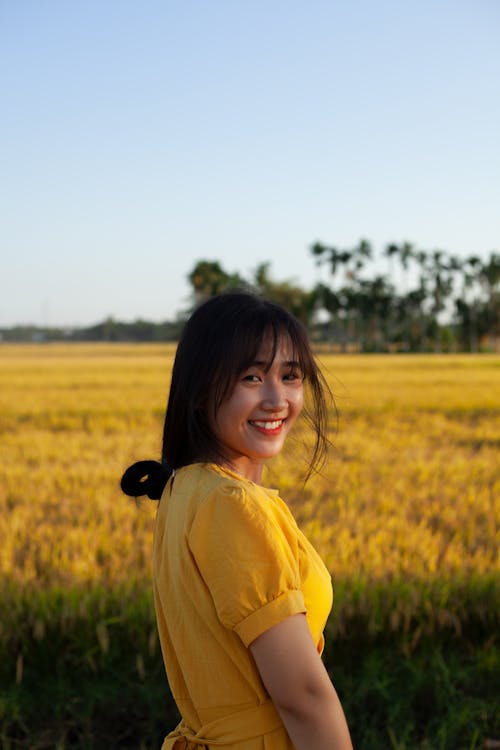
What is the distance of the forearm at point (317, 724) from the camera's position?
1.21m

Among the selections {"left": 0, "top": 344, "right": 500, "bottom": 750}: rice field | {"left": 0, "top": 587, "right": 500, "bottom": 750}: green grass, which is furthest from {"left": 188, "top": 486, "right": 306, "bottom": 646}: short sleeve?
{"left": 0, "top": 587, "right": 500, "bottom": 750}: green grass

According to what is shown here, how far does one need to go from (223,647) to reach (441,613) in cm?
286

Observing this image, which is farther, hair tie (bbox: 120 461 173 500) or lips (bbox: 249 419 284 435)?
hair tie (bbox: 120 461 173 500)

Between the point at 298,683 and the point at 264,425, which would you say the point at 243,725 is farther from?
the point at 264,425

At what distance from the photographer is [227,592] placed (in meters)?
1.19

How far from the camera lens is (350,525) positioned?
5.48m

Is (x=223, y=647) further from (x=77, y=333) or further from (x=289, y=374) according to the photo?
(x=77, y=333)

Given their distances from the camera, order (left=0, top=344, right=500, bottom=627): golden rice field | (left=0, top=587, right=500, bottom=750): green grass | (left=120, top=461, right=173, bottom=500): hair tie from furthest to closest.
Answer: (left=0, top=344, right=500, bottom=627): golden rice field → (left=0, top=587, right=500, bottom=750): green grass → (left=120, top=461, right=173, bottom=500): hair tie

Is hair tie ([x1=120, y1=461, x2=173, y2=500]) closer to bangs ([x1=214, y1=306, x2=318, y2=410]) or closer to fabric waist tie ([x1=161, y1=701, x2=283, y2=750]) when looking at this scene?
bangs ([x1=214, y1=306, x2=318, y2=410])

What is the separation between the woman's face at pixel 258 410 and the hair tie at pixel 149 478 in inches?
6.7

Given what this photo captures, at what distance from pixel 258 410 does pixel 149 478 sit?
30 centimetres

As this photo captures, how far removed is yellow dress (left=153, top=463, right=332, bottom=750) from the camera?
3.87 feet

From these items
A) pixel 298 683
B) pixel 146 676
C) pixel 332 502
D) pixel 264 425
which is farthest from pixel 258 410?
pixel 332 502

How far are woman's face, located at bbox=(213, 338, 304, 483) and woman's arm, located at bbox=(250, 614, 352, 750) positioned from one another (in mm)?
360
